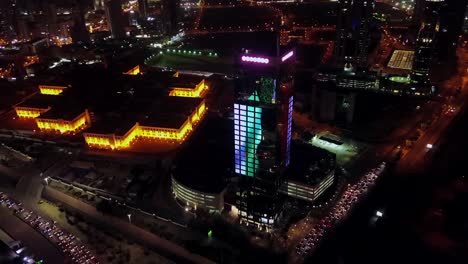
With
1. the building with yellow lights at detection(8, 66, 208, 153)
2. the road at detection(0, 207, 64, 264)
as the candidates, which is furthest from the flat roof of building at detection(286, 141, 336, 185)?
the road at detection(0, 207, 64, 264)

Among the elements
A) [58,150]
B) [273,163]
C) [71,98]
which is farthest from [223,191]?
[71,98]

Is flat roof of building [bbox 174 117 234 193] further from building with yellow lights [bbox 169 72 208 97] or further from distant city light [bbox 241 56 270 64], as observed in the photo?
building with yellow lights [bbox 169 72 208 97]

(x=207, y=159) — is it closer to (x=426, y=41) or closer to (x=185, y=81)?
(x=185, y=81)

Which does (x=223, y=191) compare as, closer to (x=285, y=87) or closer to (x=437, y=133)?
(x=285, y=87)

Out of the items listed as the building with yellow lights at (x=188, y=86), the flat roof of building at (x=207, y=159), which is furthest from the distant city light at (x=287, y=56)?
the building with yellow lights at (x=188, y=86)

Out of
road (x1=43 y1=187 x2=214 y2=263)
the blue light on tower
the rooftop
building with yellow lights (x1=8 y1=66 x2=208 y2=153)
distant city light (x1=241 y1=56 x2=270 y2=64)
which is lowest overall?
road (x1=43 y1=187 x2=214 y2=263)

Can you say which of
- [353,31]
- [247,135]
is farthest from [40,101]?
[353,31]

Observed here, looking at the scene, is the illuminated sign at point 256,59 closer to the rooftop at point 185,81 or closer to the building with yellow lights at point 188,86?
the building with yellow lights at point 188,86
